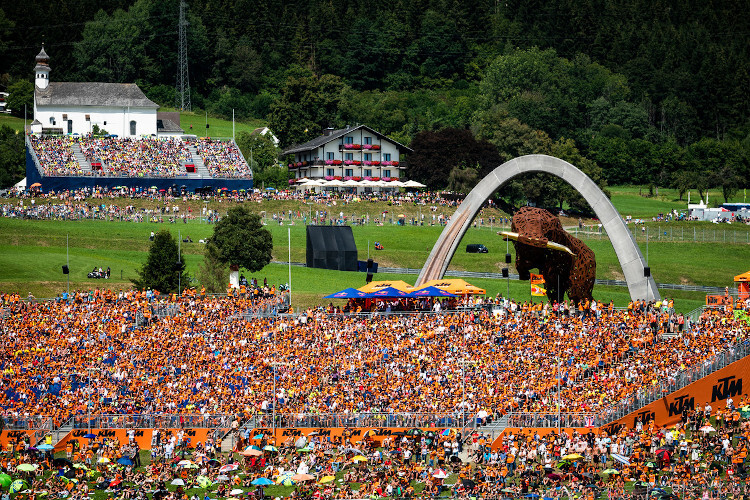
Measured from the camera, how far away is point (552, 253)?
47.9m

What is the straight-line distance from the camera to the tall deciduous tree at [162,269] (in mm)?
59844

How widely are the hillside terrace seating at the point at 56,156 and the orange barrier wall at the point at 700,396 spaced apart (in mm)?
62455

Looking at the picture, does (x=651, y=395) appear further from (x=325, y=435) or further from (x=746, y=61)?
(x=746, y=61)

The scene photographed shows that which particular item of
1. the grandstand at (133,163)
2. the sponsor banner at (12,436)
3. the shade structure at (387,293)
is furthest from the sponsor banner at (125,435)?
the grandstand at (133,163)

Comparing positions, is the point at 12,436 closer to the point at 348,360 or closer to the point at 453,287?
the point at 348,360

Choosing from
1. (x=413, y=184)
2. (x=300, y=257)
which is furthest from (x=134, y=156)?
(x=300, y=257)

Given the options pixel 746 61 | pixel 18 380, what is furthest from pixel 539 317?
pixel 746 61

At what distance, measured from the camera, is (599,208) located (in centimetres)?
4744

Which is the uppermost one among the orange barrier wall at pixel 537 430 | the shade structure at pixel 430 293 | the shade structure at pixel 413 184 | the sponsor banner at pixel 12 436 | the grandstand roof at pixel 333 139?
the grandstand roof at pixel 333 139

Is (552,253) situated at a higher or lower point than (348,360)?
higher

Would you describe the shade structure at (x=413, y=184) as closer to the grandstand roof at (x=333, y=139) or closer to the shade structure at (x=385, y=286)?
the grandstand roof at (x=333, y=139)

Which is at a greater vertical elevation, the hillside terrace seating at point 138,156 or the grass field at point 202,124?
the grass field at point 202,124

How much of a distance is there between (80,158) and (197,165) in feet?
32.1

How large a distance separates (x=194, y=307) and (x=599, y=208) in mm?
18730
